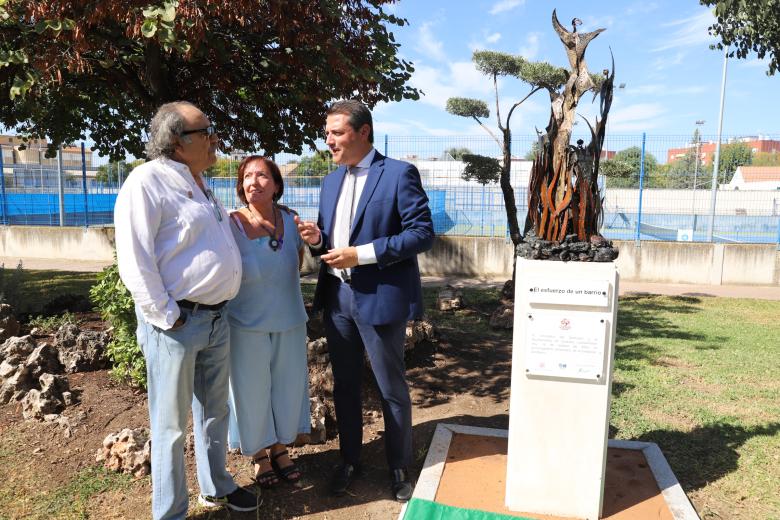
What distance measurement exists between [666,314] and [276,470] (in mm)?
6902

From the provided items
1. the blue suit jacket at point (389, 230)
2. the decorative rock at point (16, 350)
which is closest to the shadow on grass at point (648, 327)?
the blue suit jacket at point (389, 230)

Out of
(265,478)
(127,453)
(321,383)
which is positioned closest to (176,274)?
(265,478)

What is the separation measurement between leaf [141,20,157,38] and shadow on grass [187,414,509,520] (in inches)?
105

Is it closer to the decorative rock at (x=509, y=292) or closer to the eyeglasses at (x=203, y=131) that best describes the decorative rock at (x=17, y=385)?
the eyeglasses at (x=203, y=131)

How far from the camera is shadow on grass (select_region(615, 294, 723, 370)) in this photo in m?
5.98

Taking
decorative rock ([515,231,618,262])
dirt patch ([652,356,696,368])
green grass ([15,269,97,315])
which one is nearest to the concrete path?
green grass ([15,269,97,315])

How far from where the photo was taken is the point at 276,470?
3.18m

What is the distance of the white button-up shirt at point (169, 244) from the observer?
2227 mm

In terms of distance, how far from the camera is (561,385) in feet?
8.79

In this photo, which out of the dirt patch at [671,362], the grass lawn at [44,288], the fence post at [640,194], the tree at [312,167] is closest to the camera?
the dirt patch at [671,362]

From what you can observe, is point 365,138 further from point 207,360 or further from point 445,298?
point 445,298

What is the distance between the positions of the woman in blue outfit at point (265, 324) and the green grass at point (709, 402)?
226cm

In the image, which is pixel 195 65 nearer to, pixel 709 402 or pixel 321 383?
pixel 321 383

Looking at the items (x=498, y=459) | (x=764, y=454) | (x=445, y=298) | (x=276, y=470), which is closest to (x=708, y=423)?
(x=764, y=454)
